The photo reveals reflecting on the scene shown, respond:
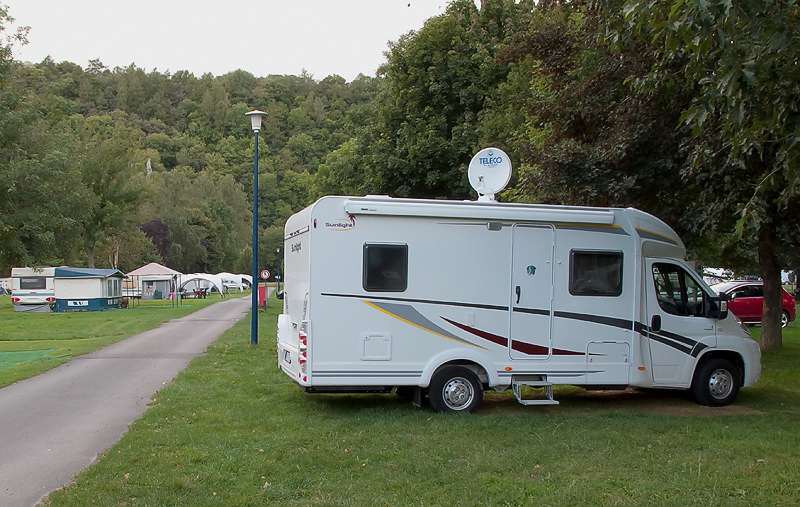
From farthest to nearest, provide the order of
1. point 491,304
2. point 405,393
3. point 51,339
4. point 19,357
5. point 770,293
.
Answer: point 51,339
point 19,357
point 770,293
point 405,393
point 491,304

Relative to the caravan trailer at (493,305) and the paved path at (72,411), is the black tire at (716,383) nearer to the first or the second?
the caravan trailer at (493,305)

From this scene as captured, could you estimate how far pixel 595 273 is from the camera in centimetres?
995

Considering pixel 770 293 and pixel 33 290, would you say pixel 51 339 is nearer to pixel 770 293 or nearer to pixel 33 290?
pixel 770 293

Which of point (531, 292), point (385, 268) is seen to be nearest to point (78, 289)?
point (385, 268)

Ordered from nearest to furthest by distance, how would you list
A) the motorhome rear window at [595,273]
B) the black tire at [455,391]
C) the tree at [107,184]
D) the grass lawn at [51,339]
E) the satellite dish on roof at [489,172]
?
the black tire at [455,391] < the motorhome rear window at [595,273] < the satellite dish on roof at [489,172] < the grass lawn at [51,339] < the tree at [107,184]

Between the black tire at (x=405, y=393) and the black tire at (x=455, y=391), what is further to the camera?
the black tire at (x=405, y=393)

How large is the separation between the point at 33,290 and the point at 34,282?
1.56 feet

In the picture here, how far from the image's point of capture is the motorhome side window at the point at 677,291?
10.2 m

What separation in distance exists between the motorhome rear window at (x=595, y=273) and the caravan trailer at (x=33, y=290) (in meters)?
37.4

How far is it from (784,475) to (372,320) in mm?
4633

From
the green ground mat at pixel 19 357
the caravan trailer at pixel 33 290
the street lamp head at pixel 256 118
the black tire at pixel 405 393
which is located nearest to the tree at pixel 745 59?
the black tire at pixel 405 393

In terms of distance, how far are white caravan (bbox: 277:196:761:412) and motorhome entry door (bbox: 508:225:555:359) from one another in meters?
0.02

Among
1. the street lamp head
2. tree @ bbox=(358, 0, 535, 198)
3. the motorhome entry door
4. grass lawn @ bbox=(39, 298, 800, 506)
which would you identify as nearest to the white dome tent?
tree @ bbox=(358, 0, 535, 198)

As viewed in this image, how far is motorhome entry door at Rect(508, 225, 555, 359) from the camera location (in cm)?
966
